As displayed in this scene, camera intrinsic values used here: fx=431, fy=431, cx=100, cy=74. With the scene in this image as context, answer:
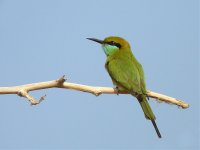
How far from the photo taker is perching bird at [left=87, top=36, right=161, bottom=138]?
8.77ft

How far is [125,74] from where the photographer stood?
9.41ft

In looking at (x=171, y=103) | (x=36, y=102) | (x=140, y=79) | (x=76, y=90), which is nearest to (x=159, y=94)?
(x=171, y=103)

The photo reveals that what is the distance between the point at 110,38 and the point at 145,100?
2.44 ft

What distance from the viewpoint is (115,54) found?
3.17 m

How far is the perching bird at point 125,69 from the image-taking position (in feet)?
8.77

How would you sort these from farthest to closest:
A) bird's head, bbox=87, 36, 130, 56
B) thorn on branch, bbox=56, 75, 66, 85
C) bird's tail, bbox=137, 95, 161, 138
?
bird's head, bbox=87, 36, 130, 56, bird's tail, bbox=137, 95, 161, 138, thorn on branch, bbox=56, 75, 66, 85

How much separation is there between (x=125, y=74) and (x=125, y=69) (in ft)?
0.18

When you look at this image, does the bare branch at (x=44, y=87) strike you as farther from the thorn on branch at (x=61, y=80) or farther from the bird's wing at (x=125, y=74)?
the bird's wing at (x=125, y=74)

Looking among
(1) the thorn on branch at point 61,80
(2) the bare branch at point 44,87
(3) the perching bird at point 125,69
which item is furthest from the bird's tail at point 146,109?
(1) the thorn on branch at point 61,80

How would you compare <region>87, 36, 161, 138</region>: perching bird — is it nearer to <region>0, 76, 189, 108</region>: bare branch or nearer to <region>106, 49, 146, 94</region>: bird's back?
<region>106, 49, 146, 94</region>: bird's back

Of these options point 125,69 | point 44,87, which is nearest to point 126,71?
point 125,69

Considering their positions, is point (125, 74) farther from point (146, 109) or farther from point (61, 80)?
point (61, 80)

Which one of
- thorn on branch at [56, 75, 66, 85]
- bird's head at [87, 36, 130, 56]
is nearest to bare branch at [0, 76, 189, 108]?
thorn on branch at [56, 75, 66, 85]

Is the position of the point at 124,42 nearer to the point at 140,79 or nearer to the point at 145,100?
the point at 140,79
